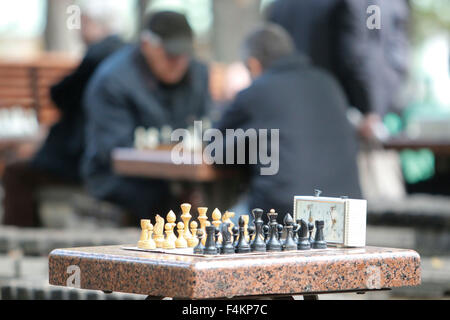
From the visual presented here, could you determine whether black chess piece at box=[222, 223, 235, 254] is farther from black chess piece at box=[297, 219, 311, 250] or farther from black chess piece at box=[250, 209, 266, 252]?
black chess piece at box=[297, 219, 311, 250]

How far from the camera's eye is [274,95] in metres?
6.04

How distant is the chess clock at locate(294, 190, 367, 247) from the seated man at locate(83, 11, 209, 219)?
3841mm

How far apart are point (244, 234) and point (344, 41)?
5080mm

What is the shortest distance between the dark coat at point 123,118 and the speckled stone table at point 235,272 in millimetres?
4048

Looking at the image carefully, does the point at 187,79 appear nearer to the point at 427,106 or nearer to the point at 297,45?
the point at 297,45

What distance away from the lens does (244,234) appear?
11.7ft

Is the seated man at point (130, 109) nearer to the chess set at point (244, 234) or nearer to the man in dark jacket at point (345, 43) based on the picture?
the man in dark jacket at point (345, 43)

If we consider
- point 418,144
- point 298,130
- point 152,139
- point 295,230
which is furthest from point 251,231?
point 418,144

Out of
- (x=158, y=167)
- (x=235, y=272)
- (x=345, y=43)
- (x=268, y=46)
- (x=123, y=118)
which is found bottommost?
(x=235, y=272)

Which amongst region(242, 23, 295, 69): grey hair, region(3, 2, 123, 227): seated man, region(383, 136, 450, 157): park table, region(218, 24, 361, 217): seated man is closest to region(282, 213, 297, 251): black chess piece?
region(218, 24, 361, 217): seated man

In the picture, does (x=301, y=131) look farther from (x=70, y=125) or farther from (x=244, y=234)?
(x=70, y=125)
